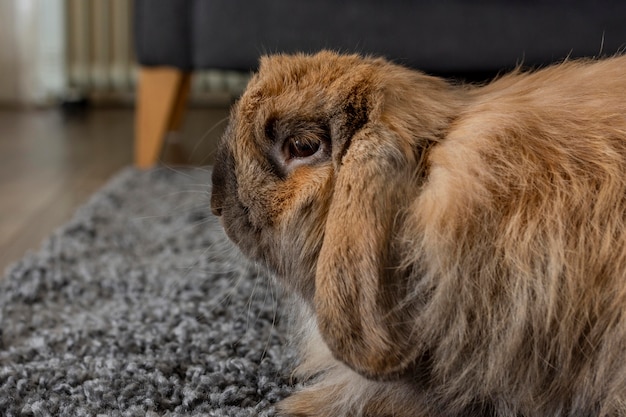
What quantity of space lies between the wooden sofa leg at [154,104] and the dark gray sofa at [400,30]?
0.36 feet

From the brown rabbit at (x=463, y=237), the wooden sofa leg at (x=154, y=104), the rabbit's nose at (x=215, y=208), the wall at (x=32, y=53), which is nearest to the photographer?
the brown rabbit at (x=463, y=237)

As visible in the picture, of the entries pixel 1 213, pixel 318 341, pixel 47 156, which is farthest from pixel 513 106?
pixel 47 156

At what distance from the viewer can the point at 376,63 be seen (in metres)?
0.77

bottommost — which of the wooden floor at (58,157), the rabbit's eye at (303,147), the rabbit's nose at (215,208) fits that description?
the wooden floor at (58,157)

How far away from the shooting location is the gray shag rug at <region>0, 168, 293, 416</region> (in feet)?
2.65

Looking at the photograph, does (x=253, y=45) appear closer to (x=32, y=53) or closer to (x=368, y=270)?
(x=368, y=270)

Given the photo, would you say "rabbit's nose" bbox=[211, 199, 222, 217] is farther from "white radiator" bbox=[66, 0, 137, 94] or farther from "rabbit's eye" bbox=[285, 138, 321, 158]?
"white radiator" bbox=[66, 0, 137, 94]

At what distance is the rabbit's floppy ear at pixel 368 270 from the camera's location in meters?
0.63

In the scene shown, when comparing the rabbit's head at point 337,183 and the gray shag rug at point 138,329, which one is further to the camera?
the gray shag rug at point 138,329

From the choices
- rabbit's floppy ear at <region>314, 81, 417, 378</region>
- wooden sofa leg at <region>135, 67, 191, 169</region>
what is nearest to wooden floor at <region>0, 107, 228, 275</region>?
wooden sofa leg at <region>135, 67, 191, 169</region>

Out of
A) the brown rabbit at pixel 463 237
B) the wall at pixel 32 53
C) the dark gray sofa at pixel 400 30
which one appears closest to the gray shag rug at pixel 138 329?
the brown rabbit at pixel 463 237

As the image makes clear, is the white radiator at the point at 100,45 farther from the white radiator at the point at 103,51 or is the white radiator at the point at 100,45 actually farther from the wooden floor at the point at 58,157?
the wooden floor at the point at 58,157

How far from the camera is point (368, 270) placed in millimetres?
625

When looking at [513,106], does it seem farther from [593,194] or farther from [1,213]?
[1,213]
